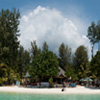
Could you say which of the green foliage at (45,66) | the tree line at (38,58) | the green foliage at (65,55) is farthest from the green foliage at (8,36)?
the green foliage at (65,55)

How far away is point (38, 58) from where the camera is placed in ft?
107

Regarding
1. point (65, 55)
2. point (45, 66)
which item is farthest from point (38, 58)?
point (65, 55)

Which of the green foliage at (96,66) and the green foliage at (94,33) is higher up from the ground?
the green foliage at (94,33)

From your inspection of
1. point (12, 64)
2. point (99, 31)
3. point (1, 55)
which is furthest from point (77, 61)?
point (1, 55)

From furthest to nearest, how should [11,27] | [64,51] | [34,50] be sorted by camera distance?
[34,50]
[64,51]
[11,27]

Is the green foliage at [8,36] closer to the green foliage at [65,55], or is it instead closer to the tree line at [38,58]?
the tree line at [38,58]

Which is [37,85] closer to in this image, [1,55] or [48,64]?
[48,64]

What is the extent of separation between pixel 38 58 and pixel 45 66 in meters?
2.70

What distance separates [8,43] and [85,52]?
81.6 feet

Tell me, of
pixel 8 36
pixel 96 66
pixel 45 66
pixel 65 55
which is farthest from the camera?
pixel 65 55

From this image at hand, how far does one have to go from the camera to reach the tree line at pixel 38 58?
31672mm

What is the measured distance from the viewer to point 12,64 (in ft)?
141

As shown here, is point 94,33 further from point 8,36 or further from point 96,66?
point 8,36

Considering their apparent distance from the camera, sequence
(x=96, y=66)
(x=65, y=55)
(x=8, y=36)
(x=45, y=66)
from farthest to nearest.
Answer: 1. (x=65, y=55)
2. (x=8, y=36)
3. (x=96, y=66)
4. (x=45, y=66)
